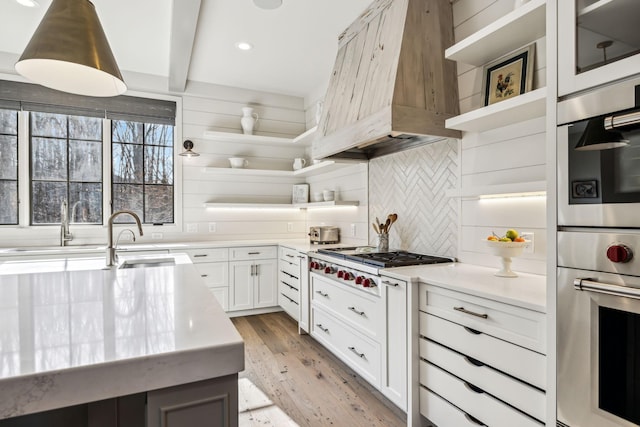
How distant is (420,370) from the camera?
2.01 meters

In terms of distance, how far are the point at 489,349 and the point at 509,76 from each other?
1543 mm

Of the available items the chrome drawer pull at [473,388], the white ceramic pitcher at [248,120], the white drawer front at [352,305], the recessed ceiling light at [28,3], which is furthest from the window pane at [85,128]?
the chrome drawer pull at [473,388]

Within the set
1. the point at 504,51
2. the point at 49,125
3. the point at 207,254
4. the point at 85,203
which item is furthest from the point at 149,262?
the point at 504,51

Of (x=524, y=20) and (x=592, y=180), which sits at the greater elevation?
(x=524, y=20)

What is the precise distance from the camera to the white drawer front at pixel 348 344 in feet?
7.73

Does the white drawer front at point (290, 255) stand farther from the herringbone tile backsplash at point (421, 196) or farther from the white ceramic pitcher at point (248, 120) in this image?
the white ceramic pitcher at point (248, 120)

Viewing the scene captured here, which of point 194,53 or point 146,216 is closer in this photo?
point 194,53

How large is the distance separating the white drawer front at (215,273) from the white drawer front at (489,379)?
266 cm

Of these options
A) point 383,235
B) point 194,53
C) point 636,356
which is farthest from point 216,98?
point 636,356

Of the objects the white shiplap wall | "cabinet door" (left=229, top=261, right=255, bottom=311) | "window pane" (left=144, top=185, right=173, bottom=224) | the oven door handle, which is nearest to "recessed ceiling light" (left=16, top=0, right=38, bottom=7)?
"window pane" (left=144, top=185, right=173, bottom=224)

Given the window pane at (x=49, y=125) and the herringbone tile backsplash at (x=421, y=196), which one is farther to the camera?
the window pane at (x=49, y=125)

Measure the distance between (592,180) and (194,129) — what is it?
4.25 m

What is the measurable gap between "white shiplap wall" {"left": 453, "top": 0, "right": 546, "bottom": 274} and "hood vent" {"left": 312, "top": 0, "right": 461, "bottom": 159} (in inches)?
5.0

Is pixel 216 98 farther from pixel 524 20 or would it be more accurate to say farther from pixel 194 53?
pixel 524 20
